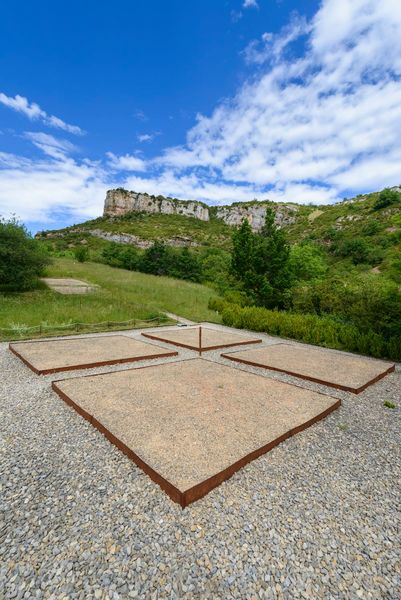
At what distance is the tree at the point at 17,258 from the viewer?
14094mm

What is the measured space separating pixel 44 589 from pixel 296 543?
1667 mm

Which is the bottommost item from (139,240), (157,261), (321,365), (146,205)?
(321,365)

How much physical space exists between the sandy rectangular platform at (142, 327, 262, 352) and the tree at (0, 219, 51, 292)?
29.9 feet

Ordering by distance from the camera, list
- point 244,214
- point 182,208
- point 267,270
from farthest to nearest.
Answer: point 182,208 → point 244,214 → point 267,270

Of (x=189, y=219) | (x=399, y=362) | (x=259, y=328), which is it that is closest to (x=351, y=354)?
(x=399, y=362)

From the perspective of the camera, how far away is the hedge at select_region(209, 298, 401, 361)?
7652 mm

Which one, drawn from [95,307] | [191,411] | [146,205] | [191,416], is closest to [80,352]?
[191,411]

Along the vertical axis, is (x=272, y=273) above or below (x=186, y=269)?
above

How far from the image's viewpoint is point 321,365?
21.3 feet

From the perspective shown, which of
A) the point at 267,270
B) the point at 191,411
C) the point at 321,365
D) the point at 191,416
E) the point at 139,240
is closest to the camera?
the point at 191,416

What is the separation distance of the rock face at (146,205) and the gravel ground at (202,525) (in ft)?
231

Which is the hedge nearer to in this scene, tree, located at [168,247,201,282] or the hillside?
the hillside

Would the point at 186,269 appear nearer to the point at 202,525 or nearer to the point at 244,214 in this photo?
the point at 202,525

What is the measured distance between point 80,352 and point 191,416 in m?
4.26
